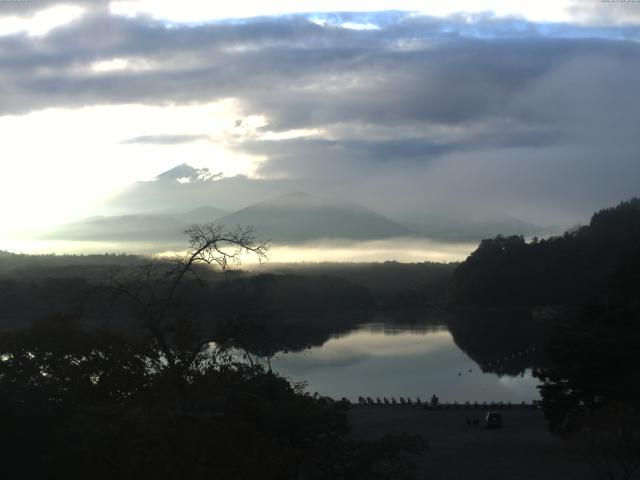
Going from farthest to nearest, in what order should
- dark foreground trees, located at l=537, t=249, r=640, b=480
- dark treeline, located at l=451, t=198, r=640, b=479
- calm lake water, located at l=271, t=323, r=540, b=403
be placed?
calm lake water, located at l=271, t=323, r=540, b=403 → dark foreground trees, located at l=537, t=249, r=640, b=480 → dark treeline, located at l=451, t=198, r=640, b=479

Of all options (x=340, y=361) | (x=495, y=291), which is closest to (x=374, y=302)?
(x=495, y=291)

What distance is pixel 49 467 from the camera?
8016 millimetres

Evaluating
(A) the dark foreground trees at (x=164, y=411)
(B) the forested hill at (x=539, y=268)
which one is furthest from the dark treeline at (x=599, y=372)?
(B) the forested hill at (x=539, y=268)

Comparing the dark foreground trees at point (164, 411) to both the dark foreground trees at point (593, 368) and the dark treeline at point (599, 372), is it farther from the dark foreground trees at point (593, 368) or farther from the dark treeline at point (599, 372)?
the dark foreground trees at point (593, 368)

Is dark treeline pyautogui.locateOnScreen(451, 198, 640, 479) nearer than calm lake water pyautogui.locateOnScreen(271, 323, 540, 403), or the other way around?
dark treeline pyautogui.locateOnScreen(451, 198, 640, 479)

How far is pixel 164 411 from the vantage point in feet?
28.0

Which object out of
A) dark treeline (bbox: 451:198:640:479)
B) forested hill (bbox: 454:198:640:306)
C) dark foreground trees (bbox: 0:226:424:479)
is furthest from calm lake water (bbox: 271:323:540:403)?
forested hill (bbox: 454:198:640:306)

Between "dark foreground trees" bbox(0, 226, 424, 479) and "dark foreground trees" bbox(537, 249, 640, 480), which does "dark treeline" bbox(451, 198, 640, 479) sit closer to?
"dark foreground trees" bbox(537, 249, 640, 480)

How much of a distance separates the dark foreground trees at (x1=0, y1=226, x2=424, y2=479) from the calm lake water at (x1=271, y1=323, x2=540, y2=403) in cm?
1470

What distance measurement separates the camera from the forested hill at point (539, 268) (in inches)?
3595

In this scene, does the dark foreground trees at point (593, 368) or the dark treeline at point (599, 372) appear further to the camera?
the dark foreground trees at point (593, 368)

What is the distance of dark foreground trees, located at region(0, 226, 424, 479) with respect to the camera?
773 cm

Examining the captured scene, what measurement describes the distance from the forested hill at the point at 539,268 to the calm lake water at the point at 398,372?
3456cm

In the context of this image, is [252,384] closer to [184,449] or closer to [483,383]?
[184,449]
